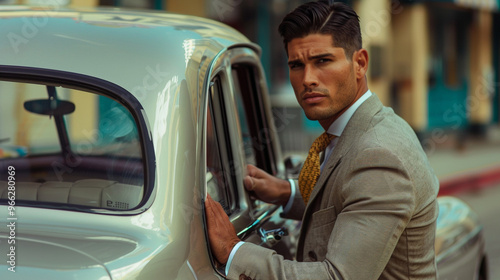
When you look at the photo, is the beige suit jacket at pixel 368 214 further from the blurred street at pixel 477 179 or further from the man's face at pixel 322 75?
the blurred street at pixel 477 179

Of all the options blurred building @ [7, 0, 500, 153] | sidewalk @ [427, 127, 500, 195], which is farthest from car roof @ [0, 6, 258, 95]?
sidewalk @ [427, 127, 500, 195]

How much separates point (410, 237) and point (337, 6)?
2.60 ft

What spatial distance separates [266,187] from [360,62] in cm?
74

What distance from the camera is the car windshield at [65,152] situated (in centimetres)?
201

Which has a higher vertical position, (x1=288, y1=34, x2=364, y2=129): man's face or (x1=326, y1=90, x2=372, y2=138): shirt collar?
(x1=288, y1=34, x2=364, y2=129): man's face

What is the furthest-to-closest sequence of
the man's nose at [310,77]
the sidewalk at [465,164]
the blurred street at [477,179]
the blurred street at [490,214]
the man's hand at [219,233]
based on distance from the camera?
the sidewalk at [465,164] → the blurred street at [477,179] → the blurred street at [490,214] → the man's nose at [310,77] → the man's hand at [219,233]

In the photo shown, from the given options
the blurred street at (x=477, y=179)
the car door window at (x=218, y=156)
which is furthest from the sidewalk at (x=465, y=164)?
the car door window at (x=218, y=156)

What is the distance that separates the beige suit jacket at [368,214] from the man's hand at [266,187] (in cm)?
48

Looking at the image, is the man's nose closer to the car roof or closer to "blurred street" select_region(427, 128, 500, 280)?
the car roof

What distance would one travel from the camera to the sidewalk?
11.3 m

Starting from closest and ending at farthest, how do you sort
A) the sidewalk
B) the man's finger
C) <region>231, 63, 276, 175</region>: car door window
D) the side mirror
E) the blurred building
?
the man's finger → <region>231, 63, 276, 175</region>: car door window → the side mirror → the sidewalk → the blurred building

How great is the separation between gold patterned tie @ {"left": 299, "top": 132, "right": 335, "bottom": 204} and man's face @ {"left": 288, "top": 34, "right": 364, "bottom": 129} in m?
0.18

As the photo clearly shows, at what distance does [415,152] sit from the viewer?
2016mm

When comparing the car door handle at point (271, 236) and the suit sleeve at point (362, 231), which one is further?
the car door handle at point (271, 236)
